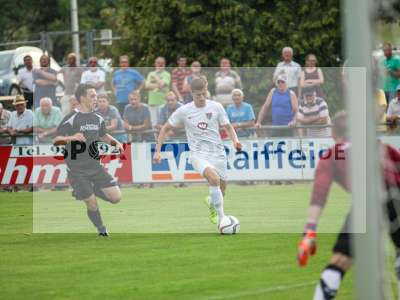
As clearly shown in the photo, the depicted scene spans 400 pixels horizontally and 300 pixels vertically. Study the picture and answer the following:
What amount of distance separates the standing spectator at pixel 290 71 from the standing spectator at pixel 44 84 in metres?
4.84

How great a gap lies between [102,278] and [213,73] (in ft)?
41.4

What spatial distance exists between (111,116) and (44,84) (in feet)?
6.48

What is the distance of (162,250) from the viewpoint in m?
14.5

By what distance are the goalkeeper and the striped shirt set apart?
13802 mm

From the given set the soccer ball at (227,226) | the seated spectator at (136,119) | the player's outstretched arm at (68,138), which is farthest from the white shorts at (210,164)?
the seated spectator at (136,119)

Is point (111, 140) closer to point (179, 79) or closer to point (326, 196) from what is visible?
point (179, 79)

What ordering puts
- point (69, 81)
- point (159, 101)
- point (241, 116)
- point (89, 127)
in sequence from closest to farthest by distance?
point (89, 127) < point (241, 116) < point (159, 101) < point (69, 81)

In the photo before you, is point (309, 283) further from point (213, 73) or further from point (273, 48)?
point (273, 48)

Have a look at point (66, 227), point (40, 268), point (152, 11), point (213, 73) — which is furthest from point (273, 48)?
point (40, 268)

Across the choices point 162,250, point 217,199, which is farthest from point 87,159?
point 162,250

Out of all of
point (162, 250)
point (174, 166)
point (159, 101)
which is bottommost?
point (162, 250)

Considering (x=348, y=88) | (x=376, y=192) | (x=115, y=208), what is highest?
(x=348, y=88)

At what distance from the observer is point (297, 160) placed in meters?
23.3

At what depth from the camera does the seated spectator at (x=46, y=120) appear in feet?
80.8
